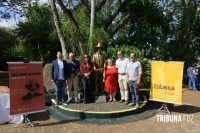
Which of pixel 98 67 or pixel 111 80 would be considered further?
pixel 98 67

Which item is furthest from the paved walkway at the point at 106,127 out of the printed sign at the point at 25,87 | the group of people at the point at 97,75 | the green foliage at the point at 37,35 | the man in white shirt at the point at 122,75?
the green foliage at the point at 37,35

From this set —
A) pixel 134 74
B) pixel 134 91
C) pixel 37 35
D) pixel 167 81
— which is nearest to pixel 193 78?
pixel 167 81

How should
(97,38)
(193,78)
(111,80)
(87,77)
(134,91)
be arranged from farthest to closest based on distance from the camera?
(193,78), (97,38), (111,80), (87,77), (134,91)

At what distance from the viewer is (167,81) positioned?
1004 cm

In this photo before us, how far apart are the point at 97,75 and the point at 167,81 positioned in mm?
2627

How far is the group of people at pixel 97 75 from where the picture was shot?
1002 centimetres

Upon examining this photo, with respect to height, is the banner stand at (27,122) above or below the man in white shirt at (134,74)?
below

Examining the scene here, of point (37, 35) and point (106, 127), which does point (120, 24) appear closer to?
point (37, 35)

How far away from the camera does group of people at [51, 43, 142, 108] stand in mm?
10016

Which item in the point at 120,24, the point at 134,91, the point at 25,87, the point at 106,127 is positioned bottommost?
the point at 106,127

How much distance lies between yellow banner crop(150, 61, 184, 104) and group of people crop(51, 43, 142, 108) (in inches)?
24.6

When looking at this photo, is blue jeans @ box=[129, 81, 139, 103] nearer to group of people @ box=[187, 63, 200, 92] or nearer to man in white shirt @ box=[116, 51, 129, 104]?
man in white shirt @ box=[116, 51, 129, 104]

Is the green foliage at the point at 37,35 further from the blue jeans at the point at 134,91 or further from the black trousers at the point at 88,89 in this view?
the blue jeans at the point at 134,91

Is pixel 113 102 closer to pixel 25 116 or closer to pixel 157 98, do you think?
pixel 157 98
